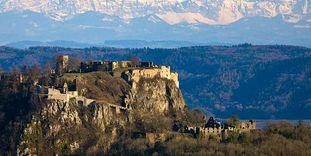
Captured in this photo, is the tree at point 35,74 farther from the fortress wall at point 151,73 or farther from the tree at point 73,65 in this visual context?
the fortress wall at point 151,73

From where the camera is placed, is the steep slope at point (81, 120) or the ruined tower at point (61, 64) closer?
the steep slope at point (81, 120)

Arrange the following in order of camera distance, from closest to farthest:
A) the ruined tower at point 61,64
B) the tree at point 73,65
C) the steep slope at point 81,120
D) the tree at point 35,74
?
Result: the steep slope at point 81,120
the tree at point 35,74
the ruined tower at point 61,64
the tree at point 73,65

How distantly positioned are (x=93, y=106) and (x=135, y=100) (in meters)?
7.29

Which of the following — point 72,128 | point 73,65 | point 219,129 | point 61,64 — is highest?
point 61,64

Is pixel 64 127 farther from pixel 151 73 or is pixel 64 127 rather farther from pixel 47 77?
pixel 151 73

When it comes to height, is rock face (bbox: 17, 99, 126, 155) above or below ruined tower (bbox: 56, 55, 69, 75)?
below

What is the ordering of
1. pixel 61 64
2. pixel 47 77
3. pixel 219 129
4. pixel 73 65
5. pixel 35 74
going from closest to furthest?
pixel 219 129 → pixel 47 77 → pixel 35 74 → pixel 61 64 → pixel 73 65

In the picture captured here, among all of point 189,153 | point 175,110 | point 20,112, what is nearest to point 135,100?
point 175,110

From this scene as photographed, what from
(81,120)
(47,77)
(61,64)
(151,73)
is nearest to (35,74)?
(47,77)

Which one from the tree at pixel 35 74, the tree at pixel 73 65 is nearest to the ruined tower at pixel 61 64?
the tree at pixel 73 65

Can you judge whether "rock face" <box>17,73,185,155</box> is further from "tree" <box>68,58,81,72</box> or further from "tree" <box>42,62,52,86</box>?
"tree" <box>68,58,81,72</box>

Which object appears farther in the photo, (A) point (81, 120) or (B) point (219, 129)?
(B) point (219, 129)

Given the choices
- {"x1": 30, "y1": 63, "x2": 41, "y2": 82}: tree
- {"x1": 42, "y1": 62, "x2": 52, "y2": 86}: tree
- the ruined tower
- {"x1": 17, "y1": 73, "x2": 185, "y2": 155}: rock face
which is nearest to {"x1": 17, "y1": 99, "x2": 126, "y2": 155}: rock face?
{"x1": 17, "y1": 73, "x2": 185, "y2": 155}: rock face

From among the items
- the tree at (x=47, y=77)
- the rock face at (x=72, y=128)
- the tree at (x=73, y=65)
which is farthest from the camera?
the tree at (x=73, y=65)
